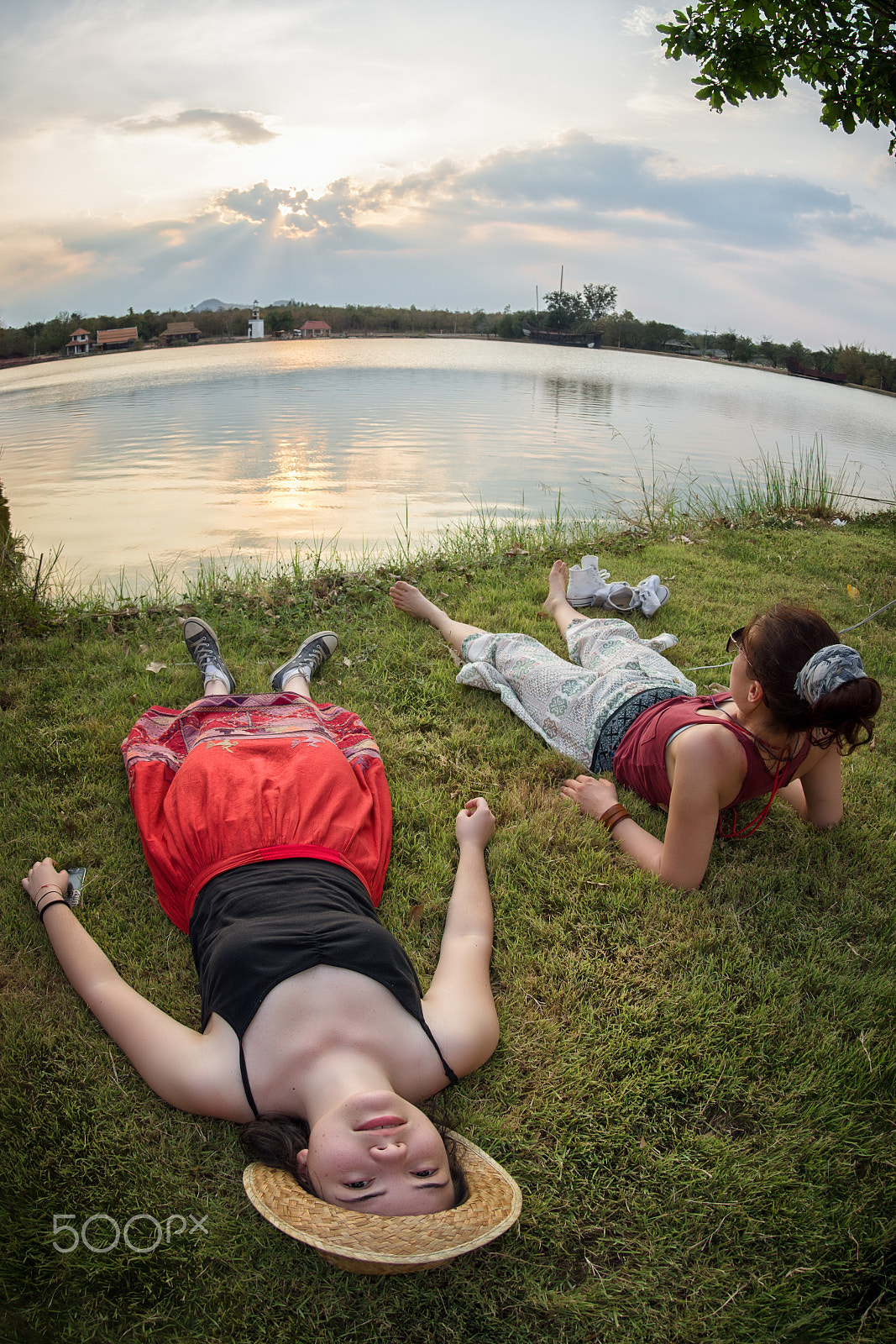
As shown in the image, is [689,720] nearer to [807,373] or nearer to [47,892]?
[47,892]

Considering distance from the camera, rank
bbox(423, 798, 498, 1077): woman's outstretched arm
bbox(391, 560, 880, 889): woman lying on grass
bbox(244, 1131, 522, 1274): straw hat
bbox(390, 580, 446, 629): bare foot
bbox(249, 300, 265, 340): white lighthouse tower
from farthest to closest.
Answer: bbox(249, 300, 265, 340): white lighthouse tower, bbox(390, 580, 446, 629): bare foot, bbox(391, 560, 880, 889): woman lying on grass, bbox(423, 798, 498, 1077): woman's outstretched arm, bbox(244, 1131, 522, 1274): straw hat

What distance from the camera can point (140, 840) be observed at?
3.02 metres

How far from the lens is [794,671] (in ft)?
7.93

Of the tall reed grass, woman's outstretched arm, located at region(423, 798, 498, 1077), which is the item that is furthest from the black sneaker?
woman's outstretched arm, located at region(423, 798, 498, 1077)

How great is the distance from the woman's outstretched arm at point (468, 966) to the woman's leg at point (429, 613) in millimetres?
1713

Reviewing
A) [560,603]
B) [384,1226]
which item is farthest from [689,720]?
[560,603]

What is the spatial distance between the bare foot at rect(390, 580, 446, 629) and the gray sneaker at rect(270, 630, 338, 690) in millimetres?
601

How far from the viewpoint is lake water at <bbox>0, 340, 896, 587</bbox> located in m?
8.76

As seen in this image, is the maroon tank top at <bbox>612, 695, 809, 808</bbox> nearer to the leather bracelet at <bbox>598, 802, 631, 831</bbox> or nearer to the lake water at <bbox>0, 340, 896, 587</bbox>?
the leather bracelet at <bbox>598, 802, 631, 831</bbox>

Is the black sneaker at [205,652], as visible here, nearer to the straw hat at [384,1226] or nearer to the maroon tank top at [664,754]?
the maroon tank top at [664,754]

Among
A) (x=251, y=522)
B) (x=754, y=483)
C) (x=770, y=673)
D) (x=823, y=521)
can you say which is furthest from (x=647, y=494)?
(x=770, y=673)

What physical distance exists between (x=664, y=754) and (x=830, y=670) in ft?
2.91

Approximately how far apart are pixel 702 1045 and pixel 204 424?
17.6m

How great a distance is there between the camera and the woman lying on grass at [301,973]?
174 centimetres
